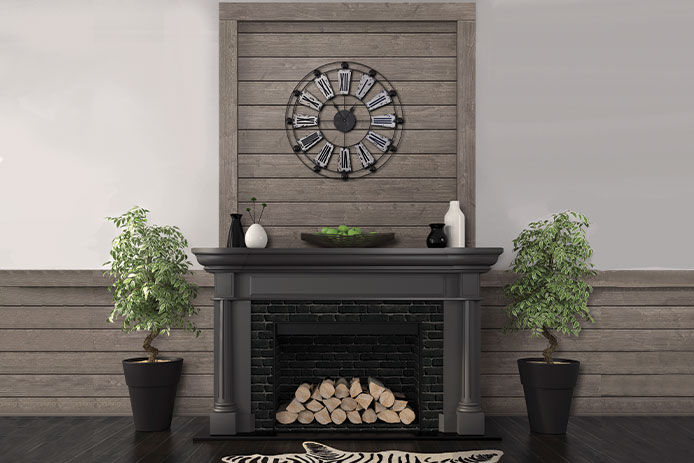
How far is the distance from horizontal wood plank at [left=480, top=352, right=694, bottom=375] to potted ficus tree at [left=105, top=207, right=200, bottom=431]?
1.86 meters

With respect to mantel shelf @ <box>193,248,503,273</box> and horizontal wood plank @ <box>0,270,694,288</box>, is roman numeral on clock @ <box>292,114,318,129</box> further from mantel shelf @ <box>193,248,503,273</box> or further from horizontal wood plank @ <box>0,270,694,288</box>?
horizontal wood plank @ <box>0,270,694,288</box>

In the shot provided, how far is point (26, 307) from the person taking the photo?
12.9 ft

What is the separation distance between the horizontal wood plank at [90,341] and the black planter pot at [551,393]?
194cm

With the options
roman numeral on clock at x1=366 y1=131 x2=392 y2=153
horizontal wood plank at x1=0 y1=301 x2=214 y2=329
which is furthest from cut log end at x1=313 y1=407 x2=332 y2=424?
roman numeral on clock at x1=366 y1=131 x2=392 y2=153

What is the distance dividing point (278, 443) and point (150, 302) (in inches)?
42.4

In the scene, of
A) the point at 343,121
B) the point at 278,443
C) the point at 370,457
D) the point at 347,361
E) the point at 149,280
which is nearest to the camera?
the point at 370,457

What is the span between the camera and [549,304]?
3551 mm

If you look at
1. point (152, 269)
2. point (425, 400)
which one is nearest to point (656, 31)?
point (425, 400)

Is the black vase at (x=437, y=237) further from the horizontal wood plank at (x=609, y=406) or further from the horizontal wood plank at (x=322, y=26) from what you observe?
the horizontal wood plank at (x=322, y=26)

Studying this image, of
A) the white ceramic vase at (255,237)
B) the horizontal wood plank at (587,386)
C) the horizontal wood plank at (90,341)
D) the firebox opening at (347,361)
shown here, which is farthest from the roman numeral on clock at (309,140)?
the horizontal wood plank at (587,386)

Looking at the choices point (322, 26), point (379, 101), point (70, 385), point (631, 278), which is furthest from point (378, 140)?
point (70, 385)

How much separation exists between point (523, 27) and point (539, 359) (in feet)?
6.69

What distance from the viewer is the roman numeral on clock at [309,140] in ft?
12.9

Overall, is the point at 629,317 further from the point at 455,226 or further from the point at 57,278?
the point at 57,278
